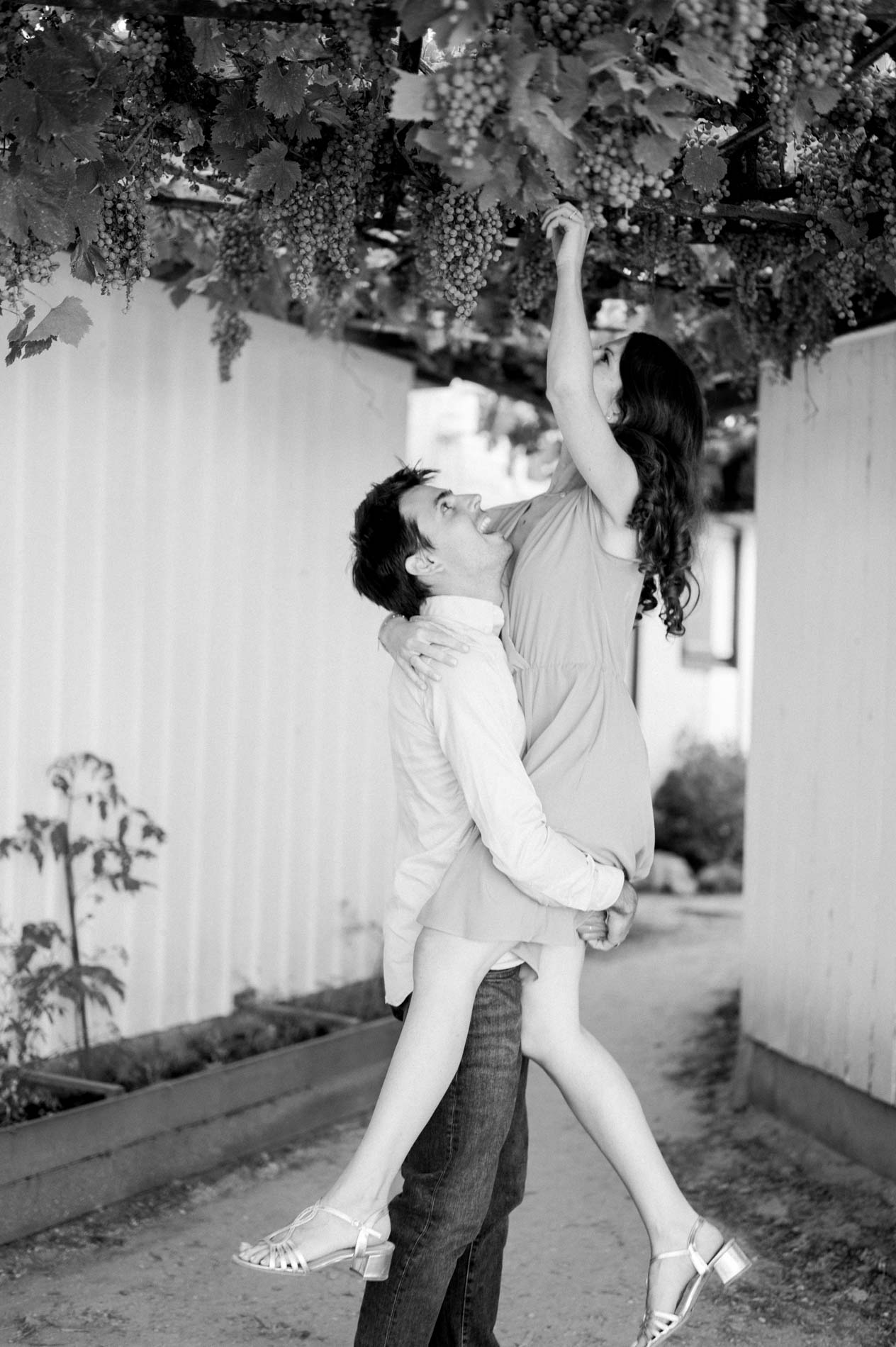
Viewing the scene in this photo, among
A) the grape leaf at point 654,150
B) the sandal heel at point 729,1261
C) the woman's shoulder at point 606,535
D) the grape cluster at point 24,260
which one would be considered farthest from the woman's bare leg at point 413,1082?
the grape cluster at point 24,260

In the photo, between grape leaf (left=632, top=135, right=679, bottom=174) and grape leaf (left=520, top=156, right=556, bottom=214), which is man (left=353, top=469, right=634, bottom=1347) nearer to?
grape leaf (left=520, top=156, right=556, bottom=214)

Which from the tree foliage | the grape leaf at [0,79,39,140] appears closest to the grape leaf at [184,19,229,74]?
the tree foliage

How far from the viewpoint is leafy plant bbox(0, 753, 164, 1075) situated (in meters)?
3.92

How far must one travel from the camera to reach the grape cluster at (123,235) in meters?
2.71

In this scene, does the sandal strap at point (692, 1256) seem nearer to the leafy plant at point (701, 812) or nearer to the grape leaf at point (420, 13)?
the grape leaf at point (420, 13)

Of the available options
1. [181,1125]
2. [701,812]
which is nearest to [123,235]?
[181,1125]

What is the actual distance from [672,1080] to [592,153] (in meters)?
4.06

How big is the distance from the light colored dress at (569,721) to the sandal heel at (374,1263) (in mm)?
562

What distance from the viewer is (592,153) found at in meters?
2.15

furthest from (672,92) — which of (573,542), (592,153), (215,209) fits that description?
(215,209)

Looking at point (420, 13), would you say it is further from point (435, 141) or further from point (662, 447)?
point (662, 447)

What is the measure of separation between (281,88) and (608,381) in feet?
→ 2.60

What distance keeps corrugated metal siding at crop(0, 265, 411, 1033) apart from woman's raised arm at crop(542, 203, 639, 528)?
2.08 meters

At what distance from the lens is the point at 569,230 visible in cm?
245
